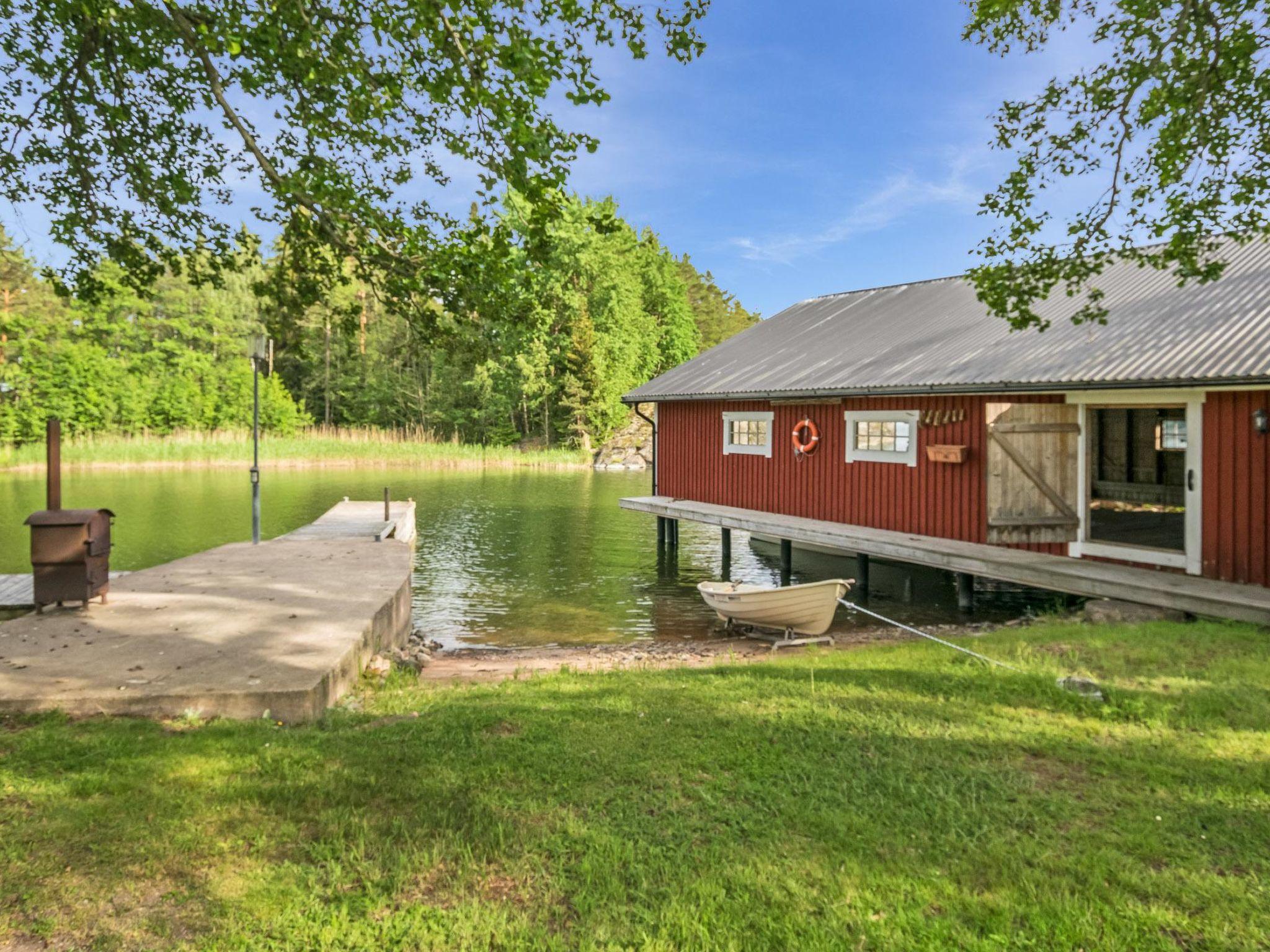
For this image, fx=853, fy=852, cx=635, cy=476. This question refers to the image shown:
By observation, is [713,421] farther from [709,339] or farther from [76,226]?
[709,339]

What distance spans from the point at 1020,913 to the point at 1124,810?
1.18 meters

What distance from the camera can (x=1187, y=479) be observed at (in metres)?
9.52

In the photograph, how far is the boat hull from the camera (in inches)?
379

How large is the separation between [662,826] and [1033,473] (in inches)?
342

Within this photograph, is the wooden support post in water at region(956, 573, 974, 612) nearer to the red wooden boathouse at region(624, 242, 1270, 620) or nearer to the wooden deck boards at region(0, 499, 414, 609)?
the red wooden boathouse at region(624, 242, 1270, 620)

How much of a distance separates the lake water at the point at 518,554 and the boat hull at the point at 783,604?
0.75 meters

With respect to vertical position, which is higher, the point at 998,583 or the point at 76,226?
the point at 76,226

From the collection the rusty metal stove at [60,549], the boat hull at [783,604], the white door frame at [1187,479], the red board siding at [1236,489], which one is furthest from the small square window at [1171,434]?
the rusty metal stove at [60,549]

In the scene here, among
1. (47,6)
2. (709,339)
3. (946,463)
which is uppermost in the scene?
(709,339)

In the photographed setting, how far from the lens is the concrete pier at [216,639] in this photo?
529cm

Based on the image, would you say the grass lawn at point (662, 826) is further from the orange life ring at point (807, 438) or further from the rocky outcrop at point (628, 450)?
the rocky outcrop at point (628, 450)

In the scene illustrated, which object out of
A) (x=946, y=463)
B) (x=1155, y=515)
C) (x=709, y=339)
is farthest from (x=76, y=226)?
(x=709, y=339)

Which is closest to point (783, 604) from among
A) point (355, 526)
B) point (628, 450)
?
point (355, 526)

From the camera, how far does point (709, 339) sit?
230 ft
